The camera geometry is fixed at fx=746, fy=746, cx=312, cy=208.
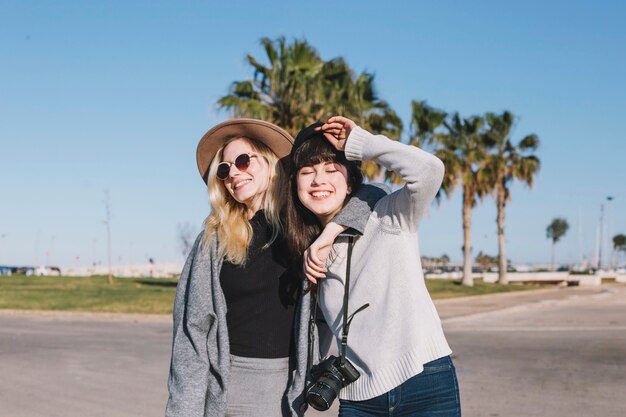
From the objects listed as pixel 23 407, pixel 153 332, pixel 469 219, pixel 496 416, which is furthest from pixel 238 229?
pixel 469 219

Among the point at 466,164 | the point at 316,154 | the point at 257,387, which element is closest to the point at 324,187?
the point at 316,154

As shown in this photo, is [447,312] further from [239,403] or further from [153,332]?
[239,403]

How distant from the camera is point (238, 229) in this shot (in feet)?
9.96

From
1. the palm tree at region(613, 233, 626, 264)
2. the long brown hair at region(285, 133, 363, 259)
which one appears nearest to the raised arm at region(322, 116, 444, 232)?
the long brown hair at region(285, 133, 363, 259)

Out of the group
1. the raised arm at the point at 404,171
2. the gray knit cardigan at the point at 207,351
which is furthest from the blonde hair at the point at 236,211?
the raised arm at the point at 404,171

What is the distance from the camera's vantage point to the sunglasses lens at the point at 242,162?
320 cm

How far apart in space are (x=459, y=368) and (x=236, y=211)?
729cm

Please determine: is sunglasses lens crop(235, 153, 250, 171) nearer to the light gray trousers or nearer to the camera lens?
the light gray trousers

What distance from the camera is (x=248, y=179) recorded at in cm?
319

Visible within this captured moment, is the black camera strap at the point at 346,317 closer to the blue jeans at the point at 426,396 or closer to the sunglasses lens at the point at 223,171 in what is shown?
the blue jeans at the point at 426,396

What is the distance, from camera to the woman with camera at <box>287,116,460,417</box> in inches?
Answer: 99.0

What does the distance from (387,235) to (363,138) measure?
36 cm

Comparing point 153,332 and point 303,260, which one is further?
point 153,332

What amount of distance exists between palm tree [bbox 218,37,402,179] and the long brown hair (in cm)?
2074
